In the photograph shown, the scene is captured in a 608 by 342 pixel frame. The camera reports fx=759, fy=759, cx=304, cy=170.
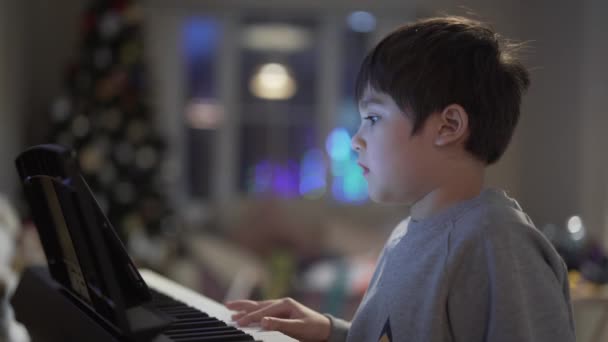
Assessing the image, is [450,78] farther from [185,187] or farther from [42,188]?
[185,187]

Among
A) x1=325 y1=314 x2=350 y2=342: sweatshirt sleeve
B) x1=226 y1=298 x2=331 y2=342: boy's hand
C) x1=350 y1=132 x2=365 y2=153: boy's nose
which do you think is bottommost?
x1=325 y1=314 x2=350 y2=342: sweatshirt sleeve

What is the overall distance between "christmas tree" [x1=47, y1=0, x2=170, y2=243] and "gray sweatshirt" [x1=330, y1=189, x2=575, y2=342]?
5.11 metres

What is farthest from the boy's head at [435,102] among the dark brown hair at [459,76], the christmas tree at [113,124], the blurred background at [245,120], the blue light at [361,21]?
the blue light at [361,21]

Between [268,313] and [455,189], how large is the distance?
0.33 m

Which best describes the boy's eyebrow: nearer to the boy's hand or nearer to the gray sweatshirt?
the gray sweatshirt

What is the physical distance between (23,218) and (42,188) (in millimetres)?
4891

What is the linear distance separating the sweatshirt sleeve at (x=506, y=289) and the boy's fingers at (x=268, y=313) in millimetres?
286

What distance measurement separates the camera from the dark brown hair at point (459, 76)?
1030 mm

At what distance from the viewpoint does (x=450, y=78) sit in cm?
103

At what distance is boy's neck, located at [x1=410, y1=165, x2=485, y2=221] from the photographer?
41.8 inches

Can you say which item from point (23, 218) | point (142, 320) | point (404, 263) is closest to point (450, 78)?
point (404, 263)

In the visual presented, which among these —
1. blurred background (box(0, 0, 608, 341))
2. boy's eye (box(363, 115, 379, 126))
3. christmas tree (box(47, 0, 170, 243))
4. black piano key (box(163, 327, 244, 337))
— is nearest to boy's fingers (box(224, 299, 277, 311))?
black piano key (box(163, 327, 244, 337))

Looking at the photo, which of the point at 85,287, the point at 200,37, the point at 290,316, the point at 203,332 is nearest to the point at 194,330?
the point at 203,332

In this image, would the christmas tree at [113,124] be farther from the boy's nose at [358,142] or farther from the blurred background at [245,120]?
the boy's nose at [358,142]
